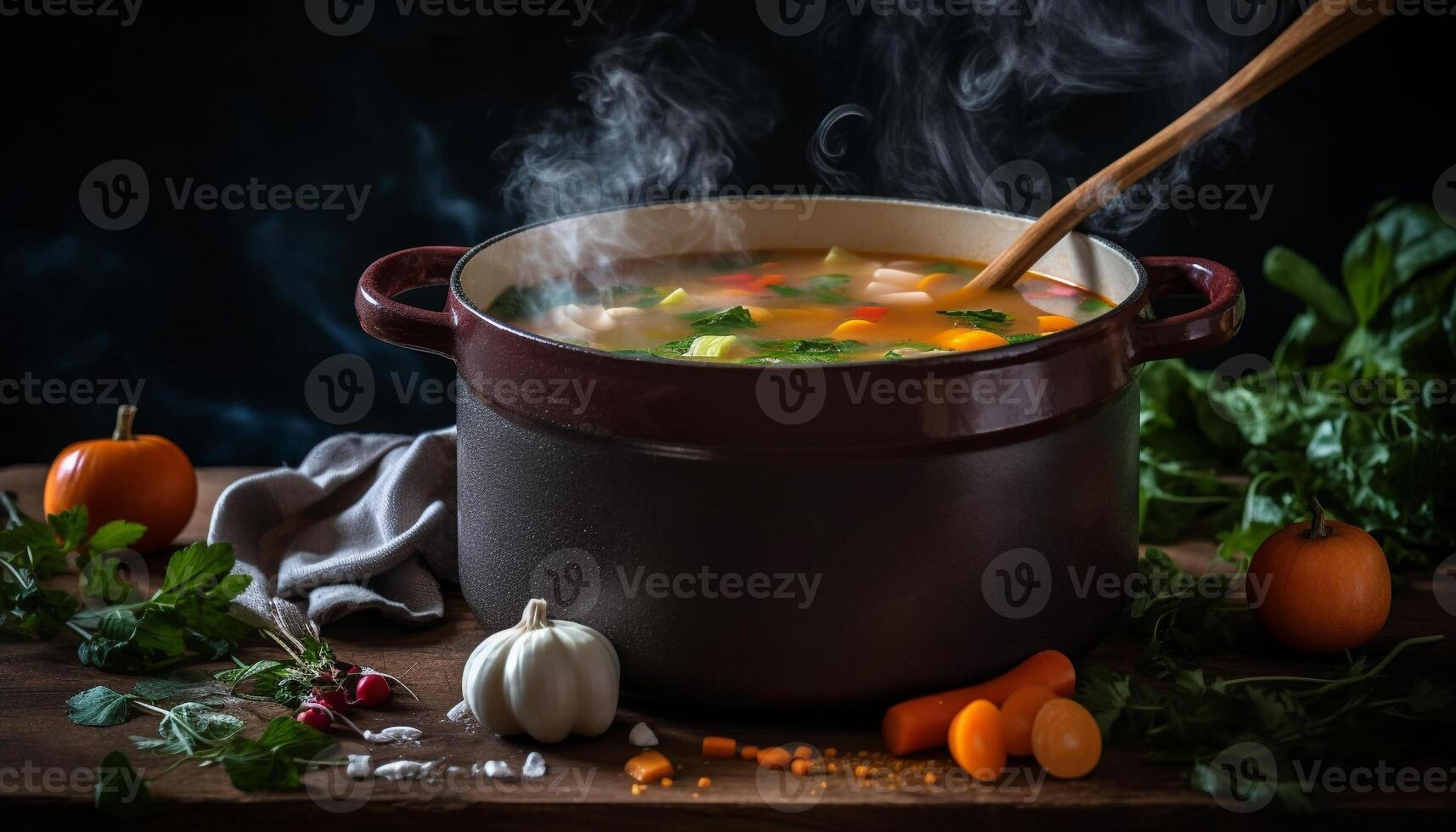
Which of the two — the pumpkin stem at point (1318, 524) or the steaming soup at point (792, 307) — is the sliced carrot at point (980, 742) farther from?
the pumpkin stem at point (1318, 524)

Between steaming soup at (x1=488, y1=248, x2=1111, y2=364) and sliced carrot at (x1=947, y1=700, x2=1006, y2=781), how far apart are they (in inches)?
19.8

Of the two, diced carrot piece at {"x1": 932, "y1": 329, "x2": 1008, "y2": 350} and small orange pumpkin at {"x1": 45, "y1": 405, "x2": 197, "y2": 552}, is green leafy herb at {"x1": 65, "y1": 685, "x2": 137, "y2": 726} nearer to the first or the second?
small orange pumpkin at {"x1": 45, "y1": 405, "x2": 197, "y2": 552}

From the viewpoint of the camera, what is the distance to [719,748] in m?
1.88

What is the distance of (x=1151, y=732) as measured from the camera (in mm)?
1854

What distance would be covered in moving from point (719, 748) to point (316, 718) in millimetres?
529

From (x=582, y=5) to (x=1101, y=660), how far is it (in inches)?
79.7

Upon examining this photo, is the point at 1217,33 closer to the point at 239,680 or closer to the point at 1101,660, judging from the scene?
the point at 1101,660

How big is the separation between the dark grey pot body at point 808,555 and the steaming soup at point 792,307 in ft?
0.79

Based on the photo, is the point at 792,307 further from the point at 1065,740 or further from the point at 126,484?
the point at 126,484

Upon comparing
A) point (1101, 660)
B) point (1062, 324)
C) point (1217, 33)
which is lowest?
point (1101, 660)

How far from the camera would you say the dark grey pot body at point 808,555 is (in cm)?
184

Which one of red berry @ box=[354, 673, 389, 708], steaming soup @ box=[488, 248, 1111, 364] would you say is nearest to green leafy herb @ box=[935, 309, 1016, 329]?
steaming soup @ box=[488, 248, 1111, 364]

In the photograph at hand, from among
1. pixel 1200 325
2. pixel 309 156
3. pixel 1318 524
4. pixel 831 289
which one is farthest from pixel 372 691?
pixel 309 156

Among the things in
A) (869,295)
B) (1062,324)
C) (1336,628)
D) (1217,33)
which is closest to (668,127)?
(869,295)
